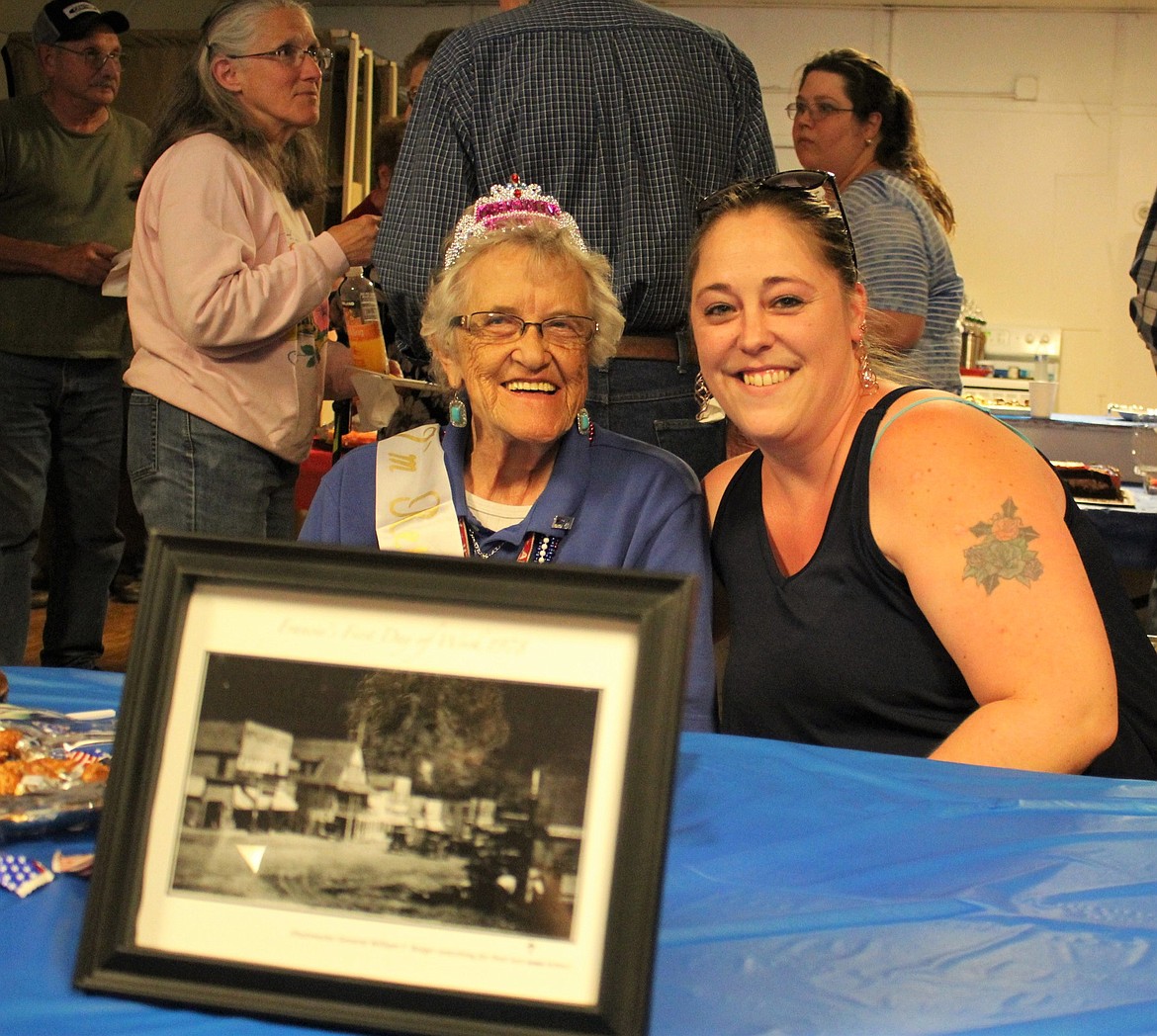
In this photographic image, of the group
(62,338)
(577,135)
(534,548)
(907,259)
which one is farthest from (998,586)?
(62,338)

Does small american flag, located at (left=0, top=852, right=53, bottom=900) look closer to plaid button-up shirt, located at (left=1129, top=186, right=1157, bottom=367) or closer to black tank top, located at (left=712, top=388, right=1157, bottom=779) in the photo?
black tank top, located at (left=712, top=388, right=1157, bottom=779)

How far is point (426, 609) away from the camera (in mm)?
621

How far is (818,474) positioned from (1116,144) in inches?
297

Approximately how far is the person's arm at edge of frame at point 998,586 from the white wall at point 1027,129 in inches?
286

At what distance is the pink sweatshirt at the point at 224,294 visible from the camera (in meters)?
2.30

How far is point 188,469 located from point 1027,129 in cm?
717

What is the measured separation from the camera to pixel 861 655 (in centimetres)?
144

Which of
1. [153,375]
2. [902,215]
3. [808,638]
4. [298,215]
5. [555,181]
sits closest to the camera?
[808,638]

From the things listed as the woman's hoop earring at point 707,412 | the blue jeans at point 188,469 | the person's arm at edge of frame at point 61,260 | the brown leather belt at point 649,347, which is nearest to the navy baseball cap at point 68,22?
the person's arm at edge of frame at point 61,260

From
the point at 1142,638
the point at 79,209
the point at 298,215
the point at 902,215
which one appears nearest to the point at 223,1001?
the point at 1142,638

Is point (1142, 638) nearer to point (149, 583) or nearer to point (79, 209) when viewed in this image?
point (149, 583)

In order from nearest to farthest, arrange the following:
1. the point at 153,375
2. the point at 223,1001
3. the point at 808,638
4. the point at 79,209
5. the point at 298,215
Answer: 1. the point at 223,1001
2. the point at 808,638
3. the point at 153,375
4. the point at 298,215
5. the point at 79,209

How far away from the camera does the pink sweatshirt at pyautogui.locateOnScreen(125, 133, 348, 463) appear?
2297 mm

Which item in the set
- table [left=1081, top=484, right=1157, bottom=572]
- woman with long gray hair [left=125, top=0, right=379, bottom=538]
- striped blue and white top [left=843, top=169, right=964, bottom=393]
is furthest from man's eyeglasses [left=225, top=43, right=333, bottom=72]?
table [left=1081, top=484, right=1157, bottom=572]
